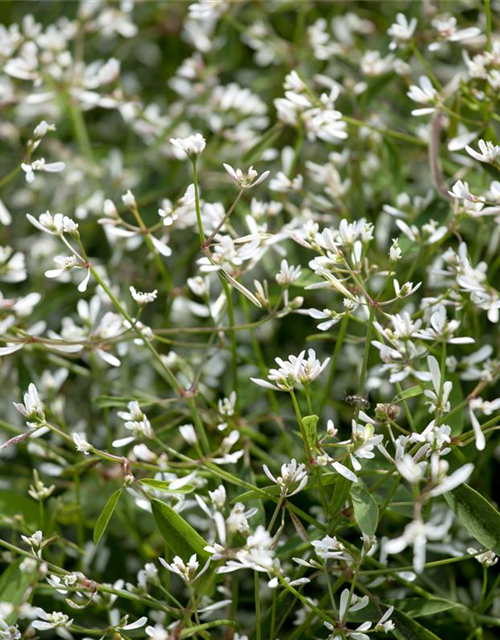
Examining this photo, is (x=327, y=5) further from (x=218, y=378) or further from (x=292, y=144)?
(x=218, y=378)

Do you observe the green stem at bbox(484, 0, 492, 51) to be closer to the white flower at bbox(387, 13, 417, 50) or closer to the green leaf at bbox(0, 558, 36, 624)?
the white flower at bbox(387, 13, 417, 50)

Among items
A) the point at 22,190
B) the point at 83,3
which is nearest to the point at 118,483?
the point at 22,190

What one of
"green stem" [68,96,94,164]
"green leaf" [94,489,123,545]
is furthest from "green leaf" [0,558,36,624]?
"green stem" [68,96,94,164]

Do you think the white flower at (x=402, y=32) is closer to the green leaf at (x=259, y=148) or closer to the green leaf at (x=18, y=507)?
the green leaf at (x=259, y=148)

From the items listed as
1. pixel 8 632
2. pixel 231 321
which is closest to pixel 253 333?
pixel 231 321

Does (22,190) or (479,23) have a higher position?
(479,23)

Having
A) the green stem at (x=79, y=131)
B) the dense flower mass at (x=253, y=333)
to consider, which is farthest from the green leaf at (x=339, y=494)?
the green stem at (x=79, y=131)
